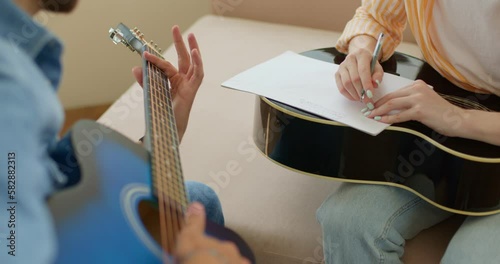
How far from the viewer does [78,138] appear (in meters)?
0.51

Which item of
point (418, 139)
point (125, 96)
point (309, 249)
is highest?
point (418, 139)

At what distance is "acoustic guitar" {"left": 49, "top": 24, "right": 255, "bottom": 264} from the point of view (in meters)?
0.46

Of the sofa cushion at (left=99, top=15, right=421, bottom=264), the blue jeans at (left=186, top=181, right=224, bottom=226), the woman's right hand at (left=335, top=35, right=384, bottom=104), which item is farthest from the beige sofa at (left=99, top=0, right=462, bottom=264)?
the woman's right hand at (left=335, top=35, right=384, bottom=104)

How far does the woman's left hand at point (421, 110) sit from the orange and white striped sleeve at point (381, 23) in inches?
8.4

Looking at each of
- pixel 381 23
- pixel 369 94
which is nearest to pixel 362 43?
pixel 381 23

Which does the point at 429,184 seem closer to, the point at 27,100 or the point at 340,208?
the point at 340,208

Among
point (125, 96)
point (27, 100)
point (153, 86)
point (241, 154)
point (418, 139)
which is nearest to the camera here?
point (27, 100)

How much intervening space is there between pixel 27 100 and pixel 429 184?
673mm

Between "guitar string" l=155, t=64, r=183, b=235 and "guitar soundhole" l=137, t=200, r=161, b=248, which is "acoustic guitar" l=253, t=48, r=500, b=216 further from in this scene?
"guitar soundhole" l=137, t=200, r=161, b=248

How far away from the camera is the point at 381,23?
115 centimetres

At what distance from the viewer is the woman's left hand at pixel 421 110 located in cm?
92

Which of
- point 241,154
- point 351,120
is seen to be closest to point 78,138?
point 351,120

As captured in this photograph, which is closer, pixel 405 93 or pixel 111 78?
pixel 405 93

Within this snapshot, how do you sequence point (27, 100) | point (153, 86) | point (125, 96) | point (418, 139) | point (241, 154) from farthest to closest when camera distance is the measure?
point (125, 96), point (241, 154), point (418, 139), point (153, 86), point (27, 100)
